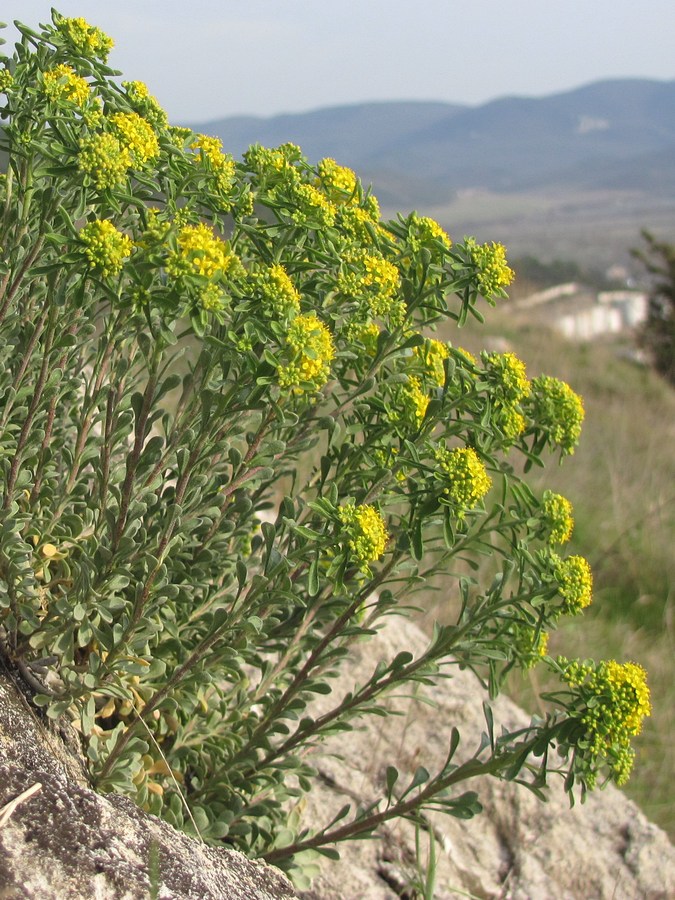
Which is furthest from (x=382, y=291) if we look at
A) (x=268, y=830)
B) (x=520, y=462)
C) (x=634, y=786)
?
(x=520, y=462)

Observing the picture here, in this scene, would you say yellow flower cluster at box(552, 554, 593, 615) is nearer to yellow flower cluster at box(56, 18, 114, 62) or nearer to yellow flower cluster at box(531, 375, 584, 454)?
yellow flower cluster at box(531, 375, 584, 454)

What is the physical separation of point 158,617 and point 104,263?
874mm

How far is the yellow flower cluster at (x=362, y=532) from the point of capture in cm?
169

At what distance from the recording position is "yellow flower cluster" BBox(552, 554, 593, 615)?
194 cm

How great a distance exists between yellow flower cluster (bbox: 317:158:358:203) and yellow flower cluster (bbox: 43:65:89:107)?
506mm

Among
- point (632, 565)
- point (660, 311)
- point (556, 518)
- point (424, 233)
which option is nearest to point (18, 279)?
point (424, 233)

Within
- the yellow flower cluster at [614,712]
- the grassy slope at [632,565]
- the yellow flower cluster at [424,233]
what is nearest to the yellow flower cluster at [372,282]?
the yellow flower cluster at [424,233]

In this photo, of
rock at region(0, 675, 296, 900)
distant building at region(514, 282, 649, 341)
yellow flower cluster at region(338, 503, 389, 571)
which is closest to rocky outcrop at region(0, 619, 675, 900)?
rock at region(0, 675, 296, 900)

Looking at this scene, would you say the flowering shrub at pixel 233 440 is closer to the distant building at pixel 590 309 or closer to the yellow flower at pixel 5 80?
the yellow flower at pixel 5 80

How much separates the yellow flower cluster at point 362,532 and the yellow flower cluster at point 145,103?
2.99 ft

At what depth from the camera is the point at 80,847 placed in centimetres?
154

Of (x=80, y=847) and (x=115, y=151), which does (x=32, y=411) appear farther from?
(x=80, y=847)

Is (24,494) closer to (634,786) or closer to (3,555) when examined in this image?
(3,555)

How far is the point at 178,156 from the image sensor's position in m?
1.78
